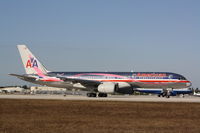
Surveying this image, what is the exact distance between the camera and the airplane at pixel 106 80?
52.7 meters

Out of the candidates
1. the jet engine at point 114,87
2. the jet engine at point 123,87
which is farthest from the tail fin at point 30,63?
the jet engine at point 123,87

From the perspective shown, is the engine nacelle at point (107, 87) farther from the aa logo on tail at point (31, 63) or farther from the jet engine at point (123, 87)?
the aa logo on tail at point (31, 63)

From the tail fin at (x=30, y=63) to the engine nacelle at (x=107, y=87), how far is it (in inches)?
517

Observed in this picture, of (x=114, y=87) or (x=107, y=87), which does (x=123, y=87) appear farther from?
(x=107, y=87)

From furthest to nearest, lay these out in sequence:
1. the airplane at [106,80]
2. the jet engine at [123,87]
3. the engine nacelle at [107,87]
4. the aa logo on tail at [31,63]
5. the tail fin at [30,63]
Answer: the aa logo on tail at [31,63] → the tail fin at [30,63] → the jet engine at [123,87] → the airplane at [106,80] → the engine nacelle at [107,87]

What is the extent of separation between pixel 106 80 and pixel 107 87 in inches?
163

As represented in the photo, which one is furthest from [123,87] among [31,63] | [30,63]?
[30,63]

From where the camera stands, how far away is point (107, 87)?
2012 inches

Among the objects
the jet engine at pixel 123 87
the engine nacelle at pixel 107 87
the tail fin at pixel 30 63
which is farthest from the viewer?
the tail fin at pixel 30 63

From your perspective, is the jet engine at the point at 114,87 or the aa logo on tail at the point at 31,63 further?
the aa logo on tail at the point at 31,63

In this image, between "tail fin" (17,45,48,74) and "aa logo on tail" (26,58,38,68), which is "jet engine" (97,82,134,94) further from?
"aa logo on tail" (26,58,38,68)

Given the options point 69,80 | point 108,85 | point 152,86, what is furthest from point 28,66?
point 152,86

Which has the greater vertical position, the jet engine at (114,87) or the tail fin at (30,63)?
the tail fin at (30,63)

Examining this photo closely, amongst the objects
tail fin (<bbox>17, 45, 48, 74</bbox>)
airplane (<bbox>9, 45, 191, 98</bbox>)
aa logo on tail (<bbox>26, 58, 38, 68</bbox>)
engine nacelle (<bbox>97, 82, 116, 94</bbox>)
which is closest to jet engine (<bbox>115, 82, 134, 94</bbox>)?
airplane (<bbox>9, 45, 191, 98</bbox>)
